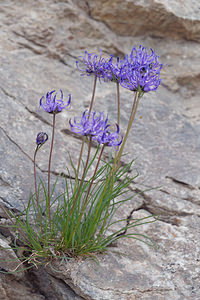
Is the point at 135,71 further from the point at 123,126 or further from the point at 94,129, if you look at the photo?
the point at 123,126

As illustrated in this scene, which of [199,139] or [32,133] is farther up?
[199,139]

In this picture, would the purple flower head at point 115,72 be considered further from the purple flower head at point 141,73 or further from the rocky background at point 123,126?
the rocky background at point 123,126

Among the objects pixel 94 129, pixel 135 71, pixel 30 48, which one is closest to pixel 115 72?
pixel 135 71

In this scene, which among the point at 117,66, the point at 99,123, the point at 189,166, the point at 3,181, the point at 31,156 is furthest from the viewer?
the point at 189,166

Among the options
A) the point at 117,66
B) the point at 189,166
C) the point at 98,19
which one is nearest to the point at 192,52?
the point at 98,19

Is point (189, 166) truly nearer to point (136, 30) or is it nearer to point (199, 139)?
point (199, 139)

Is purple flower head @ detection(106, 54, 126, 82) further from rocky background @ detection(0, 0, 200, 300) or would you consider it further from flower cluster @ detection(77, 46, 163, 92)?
rocky background @ detection(0, 0, 200, 300)

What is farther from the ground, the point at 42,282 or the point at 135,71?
the point at 135,71
